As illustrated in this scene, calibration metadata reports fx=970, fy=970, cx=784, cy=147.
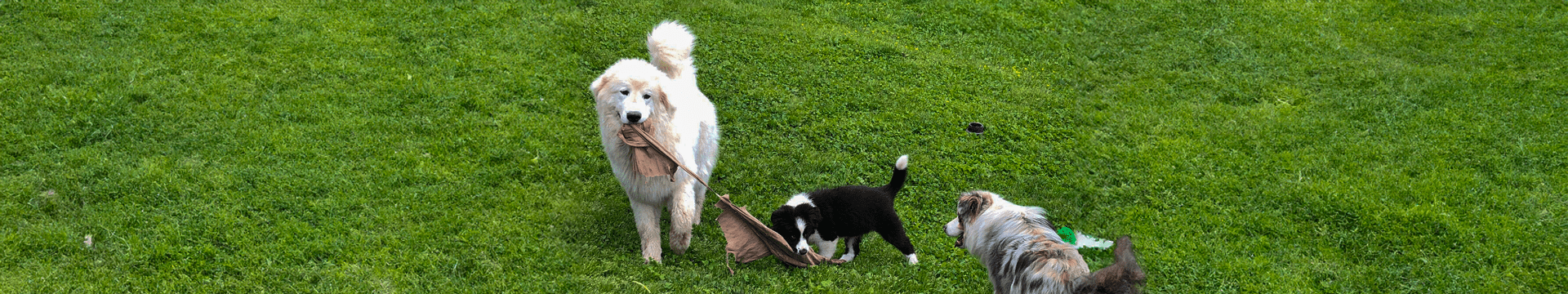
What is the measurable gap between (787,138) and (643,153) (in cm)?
238

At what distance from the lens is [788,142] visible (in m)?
7.36

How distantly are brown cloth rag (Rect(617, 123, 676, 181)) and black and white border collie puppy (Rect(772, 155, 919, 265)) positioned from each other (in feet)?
2.33

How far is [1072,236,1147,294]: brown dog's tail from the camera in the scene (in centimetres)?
391

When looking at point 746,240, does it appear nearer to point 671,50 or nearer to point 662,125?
point 662,125

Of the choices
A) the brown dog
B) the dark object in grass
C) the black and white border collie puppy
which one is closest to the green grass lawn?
the dark object in grass

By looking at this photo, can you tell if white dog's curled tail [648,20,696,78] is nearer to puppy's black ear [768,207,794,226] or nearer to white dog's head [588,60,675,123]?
white dog's head [588,60,675,123]

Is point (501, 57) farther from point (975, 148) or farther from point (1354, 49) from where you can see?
point (1354, 49)

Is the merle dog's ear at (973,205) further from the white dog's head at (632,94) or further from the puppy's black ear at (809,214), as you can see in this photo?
the white dog's head at (632,94)

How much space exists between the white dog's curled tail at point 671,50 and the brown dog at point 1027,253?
202cm

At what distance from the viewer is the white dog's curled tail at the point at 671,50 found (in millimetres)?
6051

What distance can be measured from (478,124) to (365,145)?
0.82m

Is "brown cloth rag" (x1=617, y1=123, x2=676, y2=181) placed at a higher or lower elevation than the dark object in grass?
higher

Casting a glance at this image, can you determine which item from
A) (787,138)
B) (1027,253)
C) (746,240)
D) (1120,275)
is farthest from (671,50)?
(1120,275)

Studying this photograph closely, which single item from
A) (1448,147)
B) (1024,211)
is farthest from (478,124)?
(1448,147)
